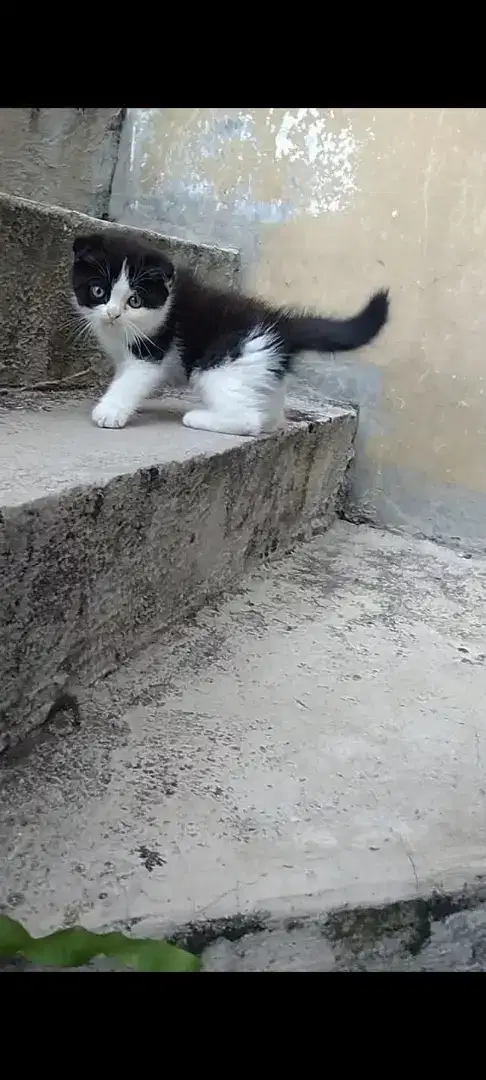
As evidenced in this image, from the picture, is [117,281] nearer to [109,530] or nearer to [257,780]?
[109,530]

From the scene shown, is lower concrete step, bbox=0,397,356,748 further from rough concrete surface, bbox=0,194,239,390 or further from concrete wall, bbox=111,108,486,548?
concrete wall, bbox=111,108,486,548

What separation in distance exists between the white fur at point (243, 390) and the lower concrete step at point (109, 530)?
0.04 metres

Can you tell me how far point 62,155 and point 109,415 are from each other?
114 cm

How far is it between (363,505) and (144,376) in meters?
0.75

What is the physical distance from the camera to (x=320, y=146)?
5.76 ft

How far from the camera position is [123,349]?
1325 millimetres

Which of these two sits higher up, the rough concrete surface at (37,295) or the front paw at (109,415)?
the rough concrete surface at (37,295)

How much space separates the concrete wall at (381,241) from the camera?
5.37ft

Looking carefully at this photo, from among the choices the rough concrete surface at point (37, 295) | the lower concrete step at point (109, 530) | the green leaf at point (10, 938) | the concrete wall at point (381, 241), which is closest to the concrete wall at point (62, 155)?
the concrete wall at point (381, 241)

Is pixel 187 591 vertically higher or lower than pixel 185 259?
lower

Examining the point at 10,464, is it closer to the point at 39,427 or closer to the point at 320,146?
the point at 39,427

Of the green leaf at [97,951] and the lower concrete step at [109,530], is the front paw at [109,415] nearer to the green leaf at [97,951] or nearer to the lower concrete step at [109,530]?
the lower concrete step at [109,530]

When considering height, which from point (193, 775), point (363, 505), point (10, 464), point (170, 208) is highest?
point (170, 208)
